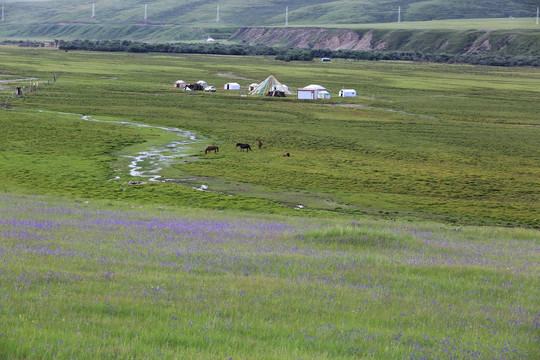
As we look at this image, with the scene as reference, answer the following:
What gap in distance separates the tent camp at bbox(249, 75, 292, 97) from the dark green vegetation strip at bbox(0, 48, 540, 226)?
4.90 m

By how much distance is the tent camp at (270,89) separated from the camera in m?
119

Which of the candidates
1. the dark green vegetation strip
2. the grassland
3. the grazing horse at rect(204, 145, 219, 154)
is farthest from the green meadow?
the grazing horse at rect(204, 145, 219, 154)

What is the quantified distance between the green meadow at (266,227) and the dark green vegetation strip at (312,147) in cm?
32

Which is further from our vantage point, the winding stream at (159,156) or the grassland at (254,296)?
the winding stream at (159,156)

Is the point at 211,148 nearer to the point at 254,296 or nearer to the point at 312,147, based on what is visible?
the point at 312,147

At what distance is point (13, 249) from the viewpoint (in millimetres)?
15086

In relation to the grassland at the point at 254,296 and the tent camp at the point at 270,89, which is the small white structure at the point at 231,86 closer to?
the tent camp at the point at 270,89

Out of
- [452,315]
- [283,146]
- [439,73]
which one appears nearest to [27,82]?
[283,146]

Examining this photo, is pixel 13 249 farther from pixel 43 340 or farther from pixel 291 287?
pixel 43 340

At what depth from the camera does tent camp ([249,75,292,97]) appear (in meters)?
119

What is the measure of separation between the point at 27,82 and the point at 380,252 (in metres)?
116

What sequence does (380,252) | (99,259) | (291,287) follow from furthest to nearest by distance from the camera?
(380,252)
(99,259)
(291,287)

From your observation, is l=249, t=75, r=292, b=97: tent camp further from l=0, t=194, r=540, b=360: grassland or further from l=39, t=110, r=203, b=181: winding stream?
l=0, t=194, r=540, b=360: grassland

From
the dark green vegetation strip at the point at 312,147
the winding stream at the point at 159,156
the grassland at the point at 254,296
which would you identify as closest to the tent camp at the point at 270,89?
the dark green vegetation strip at the point at 312,147
